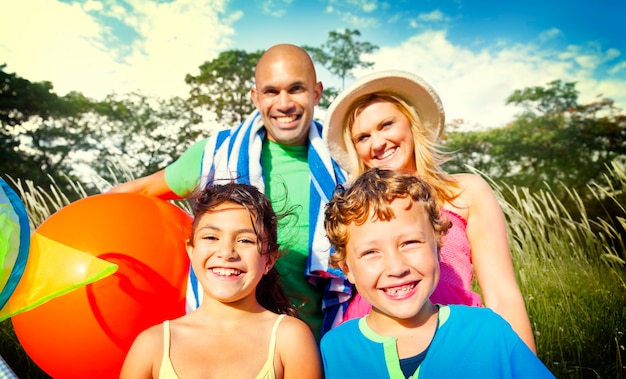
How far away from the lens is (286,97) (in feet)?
10.0

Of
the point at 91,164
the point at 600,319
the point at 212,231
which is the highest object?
the point at 91,164

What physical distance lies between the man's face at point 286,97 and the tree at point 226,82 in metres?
15.9

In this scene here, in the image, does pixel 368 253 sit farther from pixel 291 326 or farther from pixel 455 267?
pixel 455 267

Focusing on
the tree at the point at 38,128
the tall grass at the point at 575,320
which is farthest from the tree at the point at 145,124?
the tall grass at the point at 575,320

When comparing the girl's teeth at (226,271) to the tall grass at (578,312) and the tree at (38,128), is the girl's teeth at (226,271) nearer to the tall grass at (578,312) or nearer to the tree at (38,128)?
the tall grass at (578,312)

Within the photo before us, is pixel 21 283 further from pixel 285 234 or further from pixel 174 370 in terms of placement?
pixel 285 234

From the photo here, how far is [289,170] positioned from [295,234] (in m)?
0.46

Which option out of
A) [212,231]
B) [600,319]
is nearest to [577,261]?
[600,319]

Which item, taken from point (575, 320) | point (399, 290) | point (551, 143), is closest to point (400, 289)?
point (399, 290)

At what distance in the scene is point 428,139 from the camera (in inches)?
115

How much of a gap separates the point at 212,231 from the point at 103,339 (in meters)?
0.80

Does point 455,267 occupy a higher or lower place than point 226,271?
higher

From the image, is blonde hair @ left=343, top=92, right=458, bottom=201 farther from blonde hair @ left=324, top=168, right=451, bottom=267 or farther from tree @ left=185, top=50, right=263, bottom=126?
tree @ left=185, top=50, right=263, bottom=126

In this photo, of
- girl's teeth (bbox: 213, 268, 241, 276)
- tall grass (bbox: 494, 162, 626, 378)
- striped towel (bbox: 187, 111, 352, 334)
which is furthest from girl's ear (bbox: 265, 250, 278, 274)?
tall grass (bbox: 494, 162, 626, 378)
